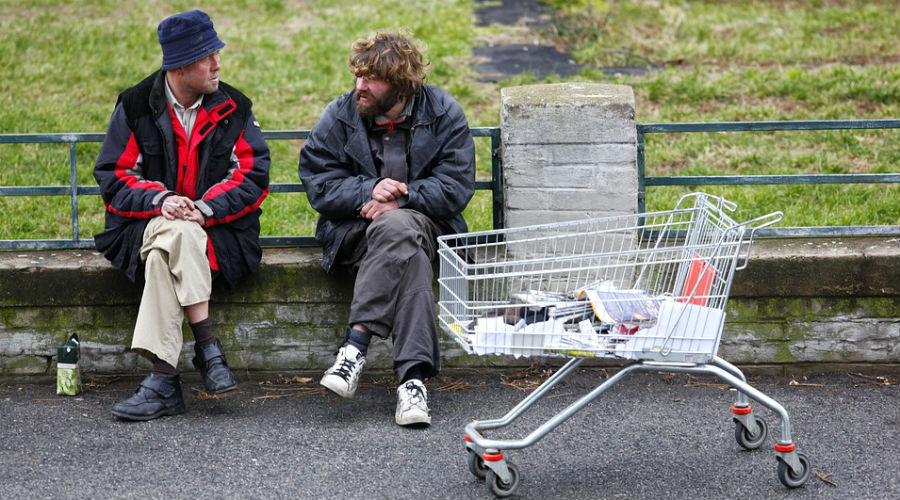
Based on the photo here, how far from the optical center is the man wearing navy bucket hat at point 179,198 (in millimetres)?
4656

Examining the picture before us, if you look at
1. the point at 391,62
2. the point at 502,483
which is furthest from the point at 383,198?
the point at 502,483

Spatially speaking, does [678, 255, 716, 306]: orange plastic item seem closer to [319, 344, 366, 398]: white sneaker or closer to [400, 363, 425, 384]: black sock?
[400, 363, 425, 384]: black sock

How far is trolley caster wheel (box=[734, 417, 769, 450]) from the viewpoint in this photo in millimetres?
4305

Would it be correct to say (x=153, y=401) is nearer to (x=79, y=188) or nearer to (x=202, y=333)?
(x=202, y=333)

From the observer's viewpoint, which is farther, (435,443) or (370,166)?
(370,166)

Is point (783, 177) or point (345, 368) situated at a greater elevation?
point (783, 177)

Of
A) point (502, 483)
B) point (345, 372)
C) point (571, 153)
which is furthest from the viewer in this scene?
point (571, 153)

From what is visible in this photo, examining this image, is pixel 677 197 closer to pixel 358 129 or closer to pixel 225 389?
pixel 358 129

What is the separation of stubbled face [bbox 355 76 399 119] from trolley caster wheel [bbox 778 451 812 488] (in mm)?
2278

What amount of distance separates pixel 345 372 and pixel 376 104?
4.01ft

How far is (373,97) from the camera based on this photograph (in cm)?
483

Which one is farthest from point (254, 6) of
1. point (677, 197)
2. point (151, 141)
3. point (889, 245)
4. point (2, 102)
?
point (889, 245)

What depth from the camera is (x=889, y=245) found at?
16.8 feet

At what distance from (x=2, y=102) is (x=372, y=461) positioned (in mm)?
6440
